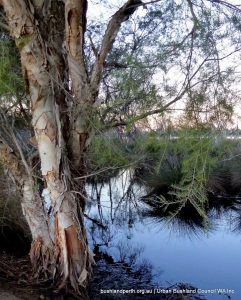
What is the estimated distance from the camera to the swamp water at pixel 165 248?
390 centimetres

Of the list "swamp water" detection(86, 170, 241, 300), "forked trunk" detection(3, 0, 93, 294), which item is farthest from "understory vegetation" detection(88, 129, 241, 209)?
"swamp water" detection(86, 170, 241, 300)

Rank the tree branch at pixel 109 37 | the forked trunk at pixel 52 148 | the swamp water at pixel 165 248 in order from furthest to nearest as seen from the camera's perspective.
→ 1. the swamp water at pixel 165 248
2. the tree branch at pixel 109 37
3. the forked trunk at pixel 52 148

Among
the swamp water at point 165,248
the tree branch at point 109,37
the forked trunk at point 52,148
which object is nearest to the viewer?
the forked trunk at point 52,148

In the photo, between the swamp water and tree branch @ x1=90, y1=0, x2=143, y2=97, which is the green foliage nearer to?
tree branch @ x1=90, y1=0, x2=143, y2=97

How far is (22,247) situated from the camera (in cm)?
429

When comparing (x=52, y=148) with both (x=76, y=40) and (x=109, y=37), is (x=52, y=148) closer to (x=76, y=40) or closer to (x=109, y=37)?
(x=76, y=40)

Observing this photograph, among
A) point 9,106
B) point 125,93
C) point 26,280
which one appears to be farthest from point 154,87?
point 26,280

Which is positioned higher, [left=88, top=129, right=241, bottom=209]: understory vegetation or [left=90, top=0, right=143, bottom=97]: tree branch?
[left=90, top=0, right=143, bottom=97]: tree branch

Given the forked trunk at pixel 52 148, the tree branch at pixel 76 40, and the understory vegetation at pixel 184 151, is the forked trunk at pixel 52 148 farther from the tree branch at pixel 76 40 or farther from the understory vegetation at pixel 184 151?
the understory vegetation at pixel 184 151

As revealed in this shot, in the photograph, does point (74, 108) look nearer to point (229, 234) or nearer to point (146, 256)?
point (146, 256)

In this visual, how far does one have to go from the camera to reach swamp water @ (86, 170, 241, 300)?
12.8 ft

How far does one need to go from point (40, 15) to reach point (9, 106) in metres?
1.00

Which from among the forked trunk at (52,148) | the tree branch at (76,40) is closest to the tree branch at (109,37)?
the tree branch at (76,40)

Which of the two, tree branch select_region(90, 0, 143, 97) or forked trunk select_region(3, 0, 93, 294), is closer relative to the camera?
forked trunk select_region(3, 0, 93, 294)
